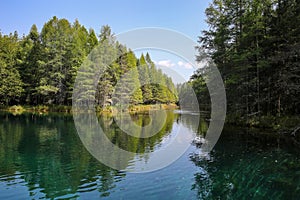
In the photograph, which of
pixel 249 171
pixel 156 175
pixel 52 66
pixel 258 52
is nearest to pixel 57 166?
pixel 156 175

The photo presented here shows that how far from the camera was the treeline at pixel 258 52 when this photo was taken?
19750 millimetres

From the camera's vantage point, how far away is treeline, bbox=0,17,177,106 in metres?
50.3

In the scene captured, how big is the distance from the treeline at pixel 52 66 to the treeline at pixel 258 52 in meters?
26.0

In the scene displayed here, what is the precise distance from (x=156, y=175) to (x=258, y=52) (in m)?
17.0

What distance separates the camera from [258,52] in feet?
74.4

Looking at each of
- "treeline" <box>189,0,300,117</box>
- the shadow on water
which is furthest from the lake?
"treeline" <box>189,0,300,117</box>

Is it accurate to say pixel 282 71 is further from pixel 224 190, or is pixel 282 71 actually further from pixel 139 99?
pixel 139 99

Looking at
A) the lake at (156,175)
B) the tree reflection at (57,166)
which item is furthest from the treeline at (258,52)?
the tree reflection at (57,166)

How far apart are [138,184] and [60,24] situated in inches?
1982

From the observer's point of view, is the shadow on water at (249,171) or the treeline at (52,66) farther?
the treeline at (52,66)

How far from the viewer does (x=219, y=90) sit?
101ft

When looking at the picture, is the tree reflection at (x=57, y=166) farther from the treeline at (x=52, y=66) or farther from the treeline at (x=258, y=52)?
the treeline at (x=52, y=66)

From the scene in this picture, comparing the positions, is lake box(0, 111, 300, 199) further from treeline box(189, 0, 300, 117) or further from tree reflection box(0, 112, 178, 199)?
treeline box(189, 0, 300, 117)

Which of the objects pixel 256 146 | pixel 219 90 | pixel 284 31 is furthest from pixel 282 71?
pixel 219 90
